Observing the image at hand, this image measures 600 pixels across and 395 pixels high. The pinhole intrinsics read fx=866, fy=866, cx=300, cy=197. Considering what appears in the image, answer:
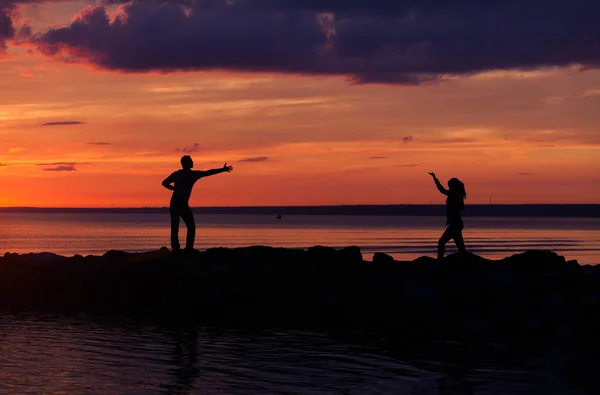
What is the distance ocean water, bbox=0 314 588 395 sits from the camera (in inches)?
398

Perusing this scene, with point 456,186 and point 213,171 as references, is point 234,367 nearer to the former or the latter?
point 213,171

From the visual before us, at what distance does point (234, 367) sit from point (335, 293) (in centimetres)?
580

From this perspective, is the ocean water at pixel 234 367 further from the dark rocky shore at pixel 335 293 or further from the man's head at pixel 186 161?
the man's head at pixel 186 161

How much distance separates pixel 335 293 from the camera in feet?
55.6

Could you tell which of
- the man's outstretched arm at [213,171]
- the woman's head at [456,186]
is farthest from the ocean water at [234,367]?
the woman's head at [456,186]

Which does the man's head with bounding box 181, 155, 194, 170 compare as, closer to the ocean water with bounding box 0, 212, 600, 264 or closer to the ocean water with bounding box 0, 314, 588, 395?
the ocean water with bounding box 0, 314, 588, 395

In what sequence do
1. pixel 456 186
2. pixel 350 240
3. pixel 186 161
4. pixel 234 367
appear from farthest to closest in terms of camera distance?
pixel 350 240, pixel 456 186, pixel 186 161, pixel 234 367

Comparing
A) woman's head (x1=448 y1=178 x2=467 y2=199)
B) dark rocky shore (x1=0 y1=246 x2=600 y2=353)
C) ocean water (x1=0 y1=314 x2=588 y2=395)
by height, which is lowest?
ocean water (x1=0 y1=314 x2=588 y2=395)

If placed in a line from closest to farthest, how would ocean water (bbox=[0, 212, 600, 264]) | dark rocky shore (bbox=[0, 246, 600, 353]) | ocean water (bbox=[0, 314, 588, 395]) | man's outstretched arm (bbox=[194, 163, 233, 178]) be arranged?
1. ocean water (bbox=[0, 314, 588, 395])
2. dark rocky shore (bbox=[0, 246, 600, 353])
3. man's outstretched arm (bbox=[194, 163, 233, 178])
4. ocean water (bbox=[0, 212, 600, 264])

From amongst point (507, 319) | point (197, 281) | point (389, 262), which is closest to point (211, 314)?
point (197, 281)

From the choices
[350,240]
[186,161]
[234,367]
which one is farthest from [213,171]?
[350,240]

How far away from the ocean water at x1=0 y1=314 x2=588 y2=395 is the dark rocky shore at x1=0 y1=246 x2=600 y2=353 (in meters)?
1.73

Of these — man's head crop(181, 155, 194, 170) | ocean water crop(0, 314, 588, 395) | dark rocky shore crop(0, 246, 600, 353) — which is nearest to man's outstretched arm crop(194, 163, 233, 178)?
man's head crop(181, 155, 194, 170)

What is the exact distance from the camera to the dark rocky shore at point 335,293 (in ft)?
48.2
